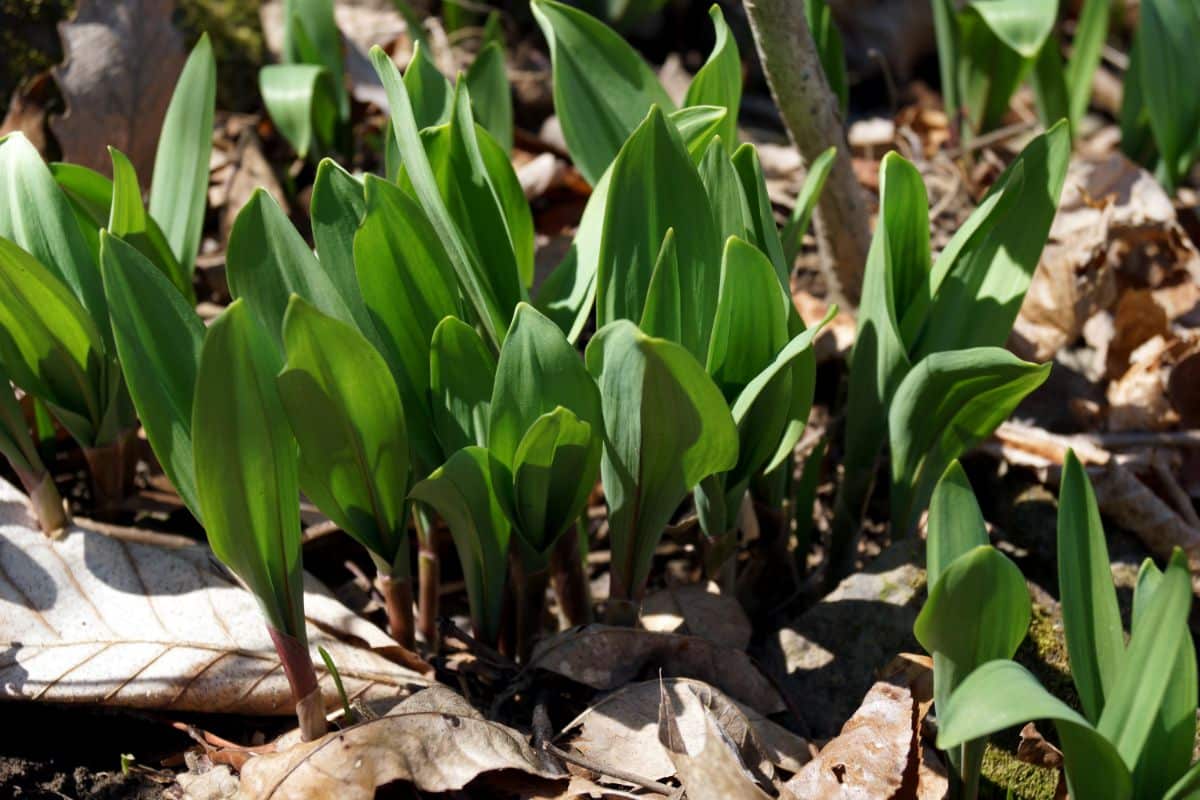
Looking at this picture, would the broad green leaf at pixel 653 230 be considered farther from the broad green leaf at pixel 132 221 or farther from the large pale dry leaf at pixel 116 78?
the large pale dry leaf at pixel 116 78

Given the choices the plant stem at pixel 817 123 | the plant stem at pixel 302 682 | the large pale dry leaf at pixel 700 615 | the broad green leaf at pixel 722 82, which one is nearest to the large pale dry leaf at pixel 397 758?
the plant stem at pixel 302 682

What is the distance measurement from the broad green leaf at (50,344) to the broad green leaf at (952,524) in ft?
3.39

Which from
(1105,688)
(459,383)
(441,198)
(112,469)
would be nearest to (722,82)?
(441,198)

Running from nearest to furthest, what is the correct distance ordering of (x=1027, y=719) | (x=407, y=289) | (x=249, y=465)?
1. (x=1027, y=719)
2. (x=249, y=465)
3. (x=407, y=289)

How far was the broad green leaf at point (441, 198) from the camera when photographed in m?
1.35

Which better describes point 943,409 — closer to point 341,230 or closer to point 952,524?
point 952,524

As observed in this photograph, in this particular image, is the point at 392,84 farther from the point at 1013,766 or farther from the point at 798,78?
the point at 1013,766

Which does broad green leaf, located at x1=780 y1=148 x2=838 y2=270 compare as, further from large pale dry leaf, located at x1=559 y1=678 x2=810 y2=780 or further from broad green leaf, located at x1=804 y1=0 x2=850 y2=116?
large pale dry leaf, located at x1=559 y1=678 x2=810 y2=780

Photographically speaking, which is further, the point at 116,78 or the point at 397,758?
the point at 116,78

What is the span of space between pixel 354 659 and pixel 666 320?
619 millimetres

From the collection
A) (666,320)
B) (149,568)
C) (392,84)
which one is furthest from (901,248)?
(149,568)

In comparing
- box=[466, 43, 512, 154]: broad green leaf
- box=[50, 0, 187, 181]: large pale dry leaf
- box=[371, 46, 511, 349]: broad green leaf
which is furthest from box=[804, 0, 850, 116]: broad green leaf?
box=[50, 0, 187, 181]: large pale dry leaf

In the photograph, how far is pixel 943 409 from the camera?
1.55 meters

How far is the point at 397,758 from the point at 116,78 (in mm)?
1703
